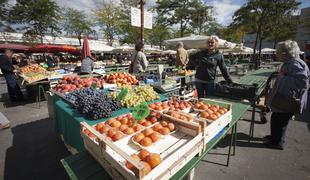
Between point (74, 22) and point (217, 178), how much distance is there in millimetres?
31804

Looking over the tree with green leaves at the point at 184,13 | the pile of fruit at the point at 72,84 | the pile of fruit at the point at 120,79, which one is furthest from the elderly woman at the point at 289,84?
the tree with green leaves at the point at 184,13

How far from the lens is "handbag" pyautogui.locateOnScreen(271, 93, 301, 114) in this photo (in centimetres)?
271

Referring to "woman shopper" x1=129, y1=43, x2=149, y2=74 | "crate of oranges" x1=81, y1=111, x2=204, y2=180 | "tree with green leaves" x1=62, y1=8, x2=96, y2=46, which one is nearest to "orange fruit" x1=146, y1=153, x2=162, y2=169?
"crate of oranges" x1=81, y1=111, x2=204, y2=180

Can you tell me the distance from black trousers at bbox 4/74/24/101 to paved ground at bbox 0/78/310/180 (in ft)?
8.59

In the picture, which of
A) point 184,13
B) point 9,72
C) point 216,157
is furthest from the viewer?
point 184,13

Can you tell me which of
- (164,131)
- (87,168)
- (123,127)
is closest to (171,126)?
(164,131)

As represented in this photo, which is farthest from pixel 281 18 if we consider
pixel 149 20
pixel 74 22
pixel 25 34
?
pixel 74 22

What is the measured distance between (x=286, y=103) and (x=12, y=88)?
8.27m

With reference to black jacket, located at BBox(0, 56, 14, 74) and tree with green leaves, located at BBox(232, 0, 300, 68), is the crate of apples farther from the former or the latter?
tree with green leaves, located at BBox(232, 0, 300, 68)

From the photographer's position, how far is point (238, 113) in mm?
2480

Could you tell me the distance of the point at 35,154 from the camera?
10.1ft

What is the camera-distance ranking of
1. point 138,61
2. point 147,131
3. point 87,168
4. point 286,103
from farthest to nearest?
point 138,61, point 286,103, point 147,131, point 87,168

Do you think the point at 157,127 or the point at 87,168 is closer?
the point at 87,168

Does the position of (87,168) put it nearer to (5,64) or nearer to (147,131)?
(147,131)
